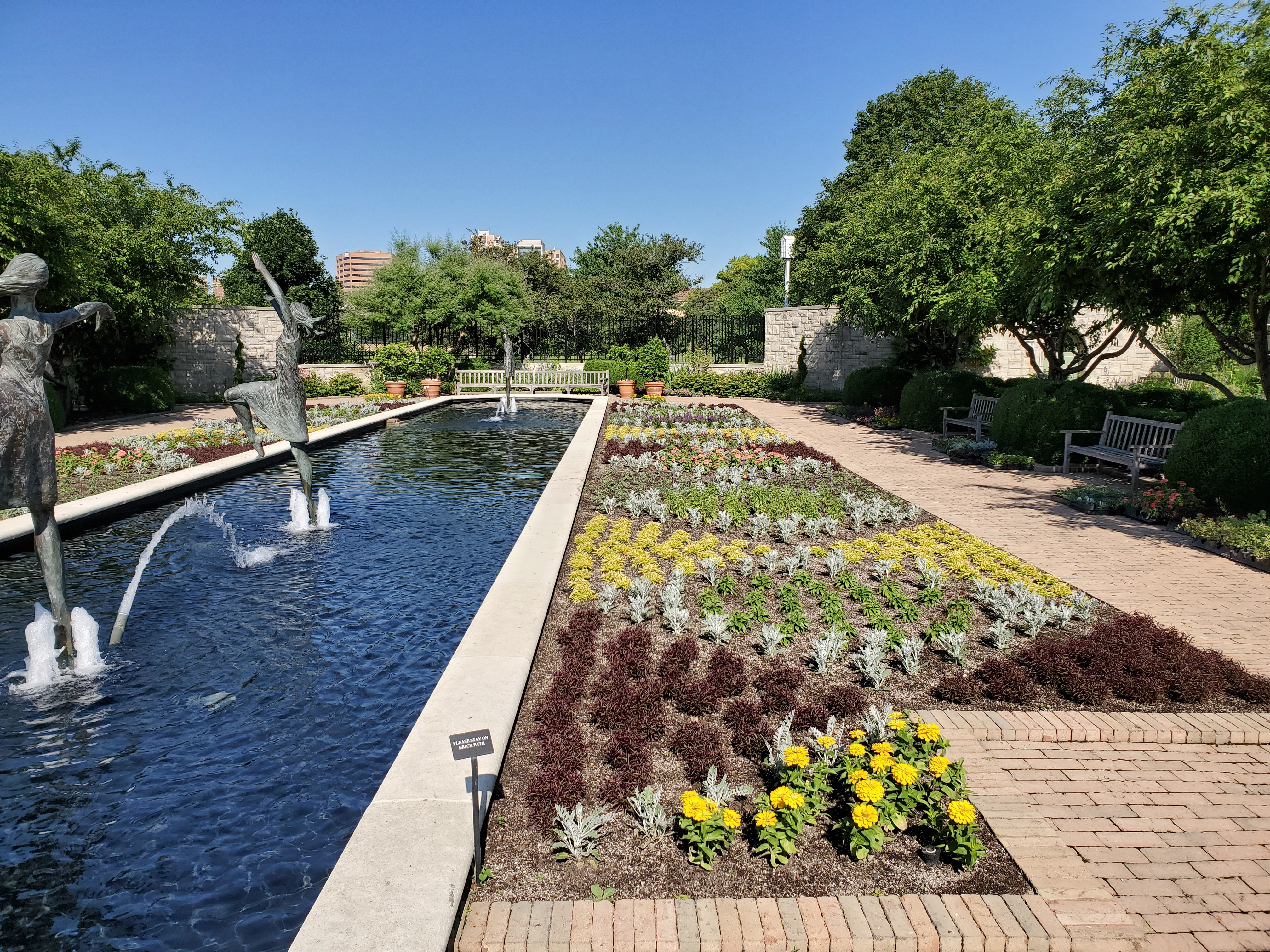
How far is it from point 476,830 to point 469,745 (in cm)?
33

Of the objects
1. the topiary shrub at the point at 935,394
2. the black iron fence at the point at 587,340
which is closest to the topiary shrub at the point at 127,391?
the black iron fence at the point at 587,340

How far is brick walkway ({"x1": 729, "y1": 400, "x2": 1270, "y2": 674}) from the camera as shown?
5715 millimetres

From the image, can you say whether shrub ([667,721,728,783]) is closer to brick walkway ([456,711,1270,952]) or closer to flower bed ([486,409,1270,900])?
flower bed ([486,409,1270,900])

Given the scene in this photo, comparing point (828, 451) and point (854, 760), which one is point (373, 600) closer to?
point (854, 760)

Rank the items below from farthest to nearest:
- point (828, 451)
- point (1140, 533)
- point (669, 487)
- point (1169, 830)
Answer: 1. point (828, 451)
2. point (669, 487)
3. point (1140, 533)
4. point (1169, 830)

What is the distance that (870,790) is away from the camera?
3049 millimetres

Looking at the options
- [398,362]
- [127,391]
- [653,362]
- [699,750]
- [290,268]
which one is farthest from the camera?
[290,268]

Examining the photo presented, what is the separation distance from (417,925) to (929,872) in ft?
6.46

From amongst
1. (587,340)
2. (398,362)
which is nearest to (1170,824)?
(398,362)

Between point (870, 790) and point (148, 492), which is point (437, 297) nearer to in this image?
point (148, 492)

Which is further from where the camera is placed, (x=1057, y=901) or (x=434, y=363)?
(x=434, y=363)

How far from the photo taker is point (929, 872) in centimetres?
297

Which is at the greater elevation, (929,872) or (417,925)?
(417,925)

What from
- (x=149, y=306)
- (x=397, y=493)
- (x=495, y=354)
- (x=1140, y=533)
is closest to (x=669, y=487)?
(x=397, y=493)
